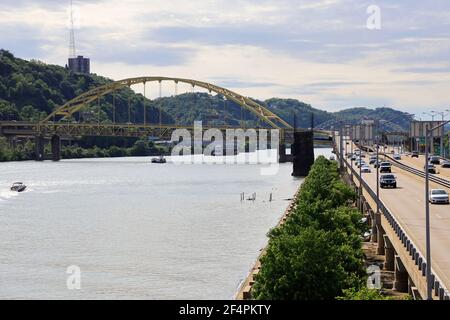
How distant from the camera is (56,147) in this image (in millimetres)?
190625

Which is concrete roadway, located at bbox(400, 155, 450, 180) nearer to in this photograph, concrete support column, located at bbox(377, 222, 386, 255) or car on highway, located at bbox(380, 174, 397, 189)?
car on highway, located at bbox(380, 174, 397, 189)

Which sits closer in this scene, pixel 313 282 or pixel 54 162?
pixel 313 282

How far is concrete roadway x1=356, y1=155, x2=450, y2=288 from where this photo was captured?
Answer: 31.9 metres

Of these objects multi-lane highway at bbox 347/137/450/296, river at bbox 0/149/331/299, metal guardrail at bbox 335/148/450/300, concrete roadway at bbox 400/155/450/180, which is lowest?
river at bbox 0/149/331/299

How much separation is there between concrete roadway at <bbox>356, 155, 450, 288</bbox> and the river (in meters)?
8.12

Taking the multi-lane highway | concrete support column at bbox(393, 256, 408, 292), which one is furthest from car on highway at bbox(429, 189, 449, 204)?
concrete support column at bbox(393, 256, 408, 292)

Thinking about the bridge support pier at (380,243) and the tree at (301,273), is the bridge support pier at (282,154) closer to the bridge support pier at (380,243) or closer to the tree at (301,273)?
the bridge support pier at (380,243)

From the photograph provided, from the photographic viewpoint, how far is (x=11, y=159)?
18888cm

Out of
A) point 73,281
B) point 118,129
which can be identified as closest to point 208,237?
point 73,281

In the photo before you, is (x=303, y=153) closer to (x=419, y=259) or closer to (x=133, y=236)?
(x=133, y=236)

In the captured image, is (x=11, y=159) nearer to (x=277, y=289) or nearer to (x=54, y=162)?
(x=54, y=162)

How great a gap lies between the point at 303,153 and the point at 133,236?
91.0m

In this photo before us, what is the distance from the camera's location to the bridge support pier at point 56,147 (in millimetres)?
189250
